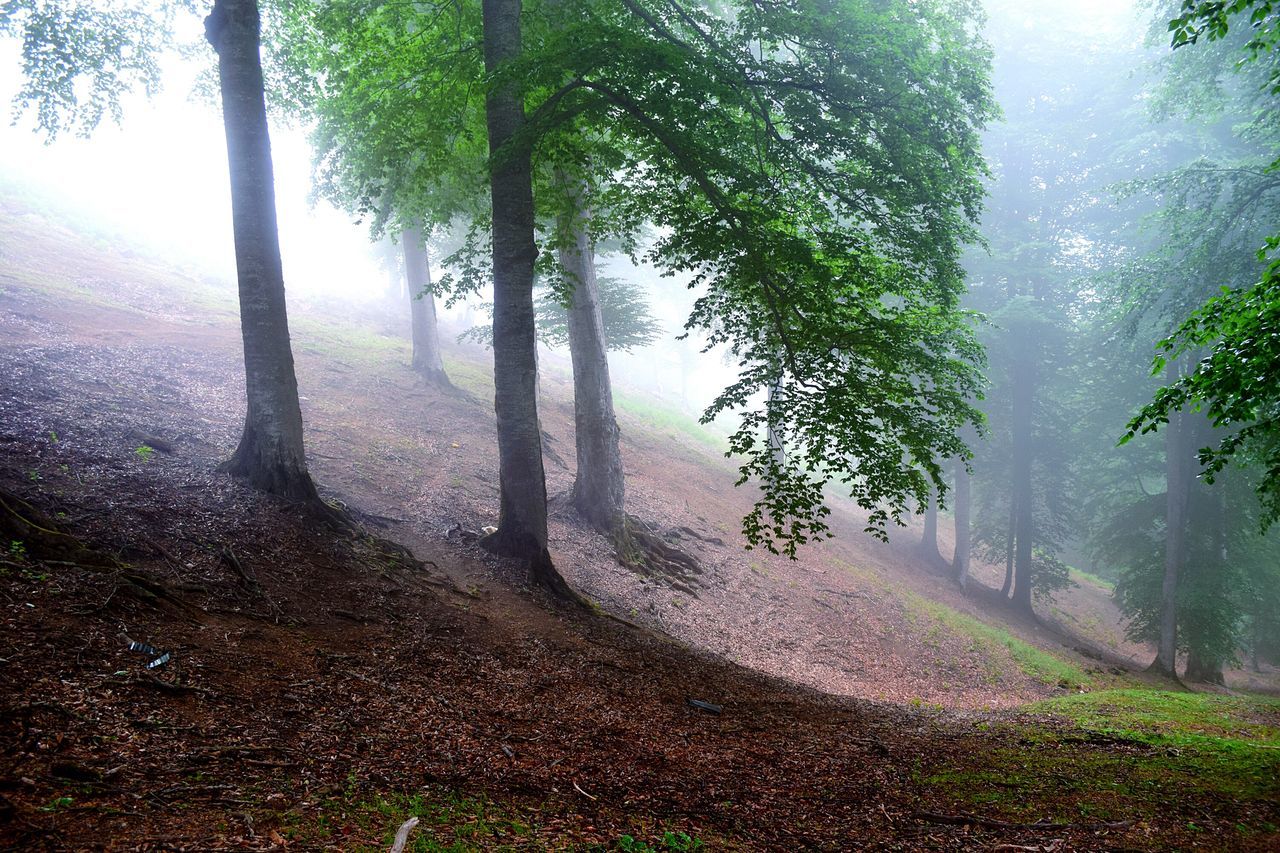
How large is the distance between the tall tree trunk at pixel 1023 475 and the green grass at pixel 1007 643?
3.91 meters

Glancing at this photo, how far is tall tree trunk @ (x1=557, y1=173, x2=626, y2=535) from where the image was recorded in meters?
13.4

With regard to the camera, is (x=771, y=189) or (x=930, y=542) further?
(x=930, y=542)

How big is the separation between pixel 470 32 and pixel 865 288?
720 centimetres

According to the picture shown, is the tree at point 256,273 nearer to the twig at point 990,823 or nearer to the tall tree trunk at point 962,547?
the twig at point 990,823

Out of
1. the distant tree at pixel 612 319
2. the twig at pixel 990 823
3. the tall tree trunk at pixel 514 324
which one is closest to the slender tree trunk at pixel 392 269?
the distant tree at pixel 612 319

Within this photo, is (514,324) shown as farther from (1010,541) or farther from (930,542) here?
(1010,541)

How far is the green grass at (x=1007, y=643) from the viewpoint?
1622 centimetres

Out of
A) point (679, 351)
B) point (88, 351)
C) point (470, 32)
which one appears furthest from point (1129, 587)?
point (679, 351)

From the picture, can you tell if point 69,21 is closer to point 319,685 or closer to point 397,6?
point 397,6

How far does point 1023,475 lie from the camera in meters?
23.7

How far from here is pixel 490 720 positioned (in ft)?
16.7

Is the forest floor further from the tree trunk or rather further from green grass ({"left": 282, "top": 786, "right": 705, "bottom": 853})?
the tree trunk

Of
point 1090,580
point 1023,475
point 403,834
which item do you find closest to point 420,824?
point 403,834

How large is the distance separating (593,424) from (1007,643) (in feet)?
42.4
